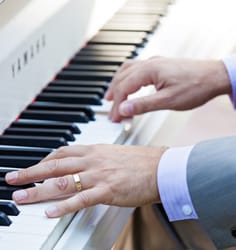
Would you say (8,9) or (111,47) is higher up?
(8,9)

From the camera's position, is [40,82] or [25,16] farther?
[40,82]

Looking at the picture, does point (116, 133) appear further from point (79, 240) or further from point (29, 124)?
point (79, 240)

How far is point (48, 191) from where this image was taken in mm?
1130

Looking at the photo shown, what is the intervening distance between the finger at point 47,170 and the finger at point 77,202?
0.21ft

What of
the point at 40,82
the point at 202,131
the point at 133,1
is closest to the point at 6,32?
the point at 40,82

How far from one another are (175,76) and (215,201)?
1.33ft

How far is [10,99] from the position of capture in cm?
139

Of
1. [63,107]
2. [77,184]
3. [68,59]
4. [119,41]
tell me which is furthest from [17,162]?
[119,41]

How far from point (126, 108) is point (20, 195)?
395 mm

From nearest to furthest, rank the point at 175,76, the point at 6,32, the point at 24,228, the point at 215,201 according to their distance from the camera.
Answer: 1. the point at 24,228
2. the point at 215,201
3. the point at 6,32
4. the point at 175,76

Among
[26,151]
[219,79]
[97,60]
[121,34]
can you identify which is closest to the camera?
[26,151]

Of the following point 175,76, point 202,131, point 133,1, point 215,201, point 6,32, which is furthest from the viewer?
point 202,131

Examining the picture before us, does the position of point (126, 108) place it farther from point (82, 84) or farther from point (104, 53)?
point (104, 53)

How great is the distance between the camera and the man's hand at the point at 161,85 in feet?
4.88
